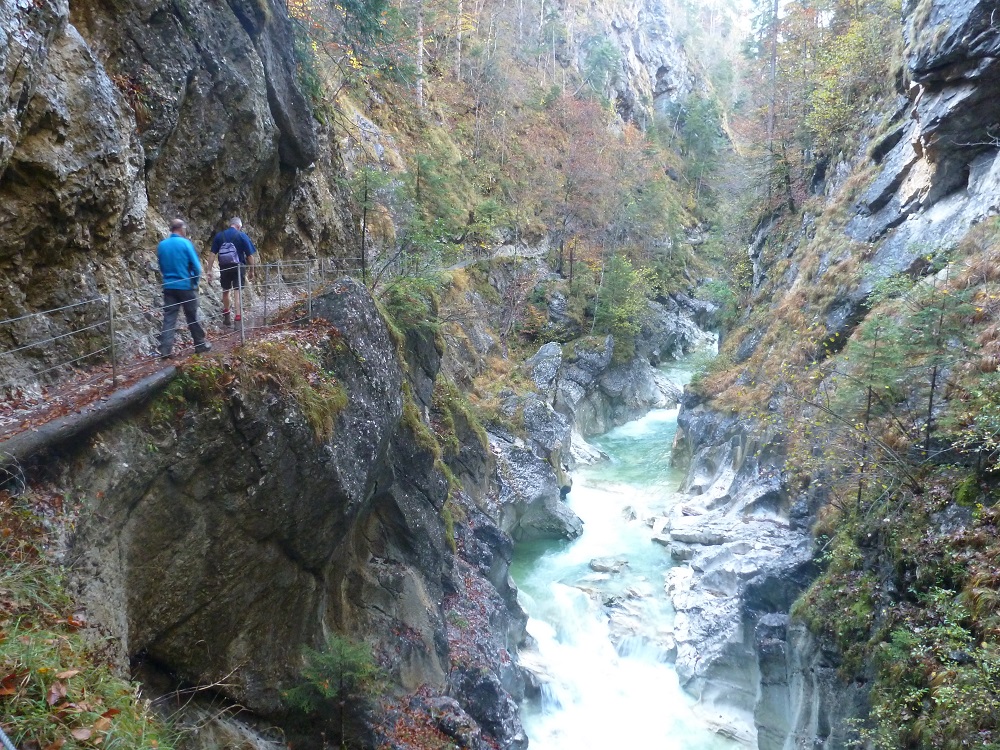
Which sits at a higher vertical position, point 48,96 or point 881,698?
point 48,96

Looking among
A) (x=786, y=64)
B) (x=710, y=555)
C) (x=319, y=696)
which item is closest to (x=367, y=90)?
(x=786, y=64)

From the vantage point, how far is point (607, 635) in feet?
50.6

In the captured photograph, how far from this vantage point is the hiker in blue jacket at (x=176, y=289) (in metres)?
7.29

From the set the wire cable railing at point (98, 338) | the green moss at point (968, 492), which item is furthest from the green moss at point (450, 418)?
the green moss at point (968, 492)

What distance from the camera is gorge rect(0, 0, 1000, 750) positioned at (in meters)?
6.23

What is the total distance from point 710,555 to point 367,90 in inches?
917

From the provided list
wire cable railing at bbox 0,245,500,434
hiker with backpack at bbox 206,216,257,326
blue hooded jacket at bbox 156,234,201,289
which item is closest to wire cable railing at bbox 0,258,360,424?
wire cable railing at bbox 0,245,500,434

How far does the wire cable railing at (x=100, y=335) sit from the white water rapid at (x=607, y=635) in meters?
10.9

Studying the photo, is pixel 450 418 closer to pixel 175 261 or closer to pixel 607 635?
pixel 607 635

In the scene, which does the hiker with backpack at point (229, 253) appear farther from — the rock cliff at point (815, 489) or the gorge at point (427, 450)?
the rock cliff at point (815, 489)

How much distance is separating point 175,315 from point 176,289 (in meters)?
0.35

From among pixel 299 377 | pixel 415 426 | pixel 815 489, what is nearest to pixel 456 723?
pixel 415 426

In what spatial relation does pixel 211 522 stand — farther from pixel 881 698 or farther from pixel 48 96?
pixel 881 698

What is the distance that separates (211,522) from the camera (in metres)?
7.02
